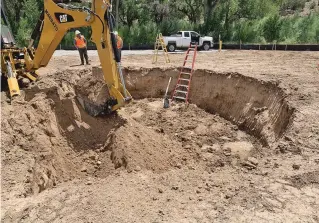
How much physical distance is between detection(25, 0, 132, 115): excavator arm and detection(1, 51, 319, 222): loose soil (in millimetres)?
774

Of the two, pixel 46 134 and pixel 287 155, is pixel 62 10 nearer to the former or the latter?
pixel 46 134

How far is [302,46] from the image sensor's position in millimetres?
21750

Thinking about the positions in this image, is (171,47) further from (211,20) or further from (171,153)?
(171,153)

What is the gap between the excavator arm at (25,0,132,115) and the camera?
23.5 feet

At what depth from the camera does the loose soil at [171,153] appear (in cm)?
475

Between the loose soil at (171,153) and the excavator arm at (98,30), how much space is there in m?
0.77

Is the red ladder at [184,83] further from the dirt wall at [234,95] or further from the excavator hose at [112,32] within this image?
the excavator hose at [112,32]

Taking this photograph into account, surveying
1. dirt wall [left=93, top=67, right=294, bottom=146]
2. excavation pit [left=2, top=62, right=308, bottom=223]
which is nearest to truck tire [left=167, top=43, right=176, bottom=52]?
dirt wall [left=93, top=67, right=294, bottom=146]

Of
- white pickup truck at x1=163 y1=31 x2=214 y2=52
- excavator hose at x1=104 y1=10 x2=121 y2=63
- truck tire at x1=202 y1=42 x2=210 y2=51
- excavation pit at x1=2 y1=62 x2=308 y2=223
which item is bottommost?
excavation pit at x1=2 y1=62 x2=308 y2=223

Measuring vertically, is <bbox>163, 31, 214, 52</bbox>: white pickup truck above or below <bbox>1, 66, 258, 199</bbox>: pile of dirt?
above

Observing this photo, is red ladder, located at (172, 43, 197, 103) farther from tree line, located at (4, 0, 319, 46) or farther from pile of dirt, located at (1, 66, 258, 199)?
tree line, located at (4, 0, 319, 46)

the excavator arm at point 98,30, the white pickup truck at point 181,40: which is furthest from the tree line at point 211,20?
the excavator arm at point 98,30

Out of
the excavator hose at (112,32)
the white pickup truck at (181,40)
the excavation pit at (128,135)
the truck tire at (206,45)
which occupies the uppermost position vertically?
the excavator hose at (112,32)

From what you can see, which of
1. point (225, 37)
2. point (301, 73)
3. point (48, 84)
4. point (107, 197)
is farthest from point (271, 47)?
point (107, 197)
